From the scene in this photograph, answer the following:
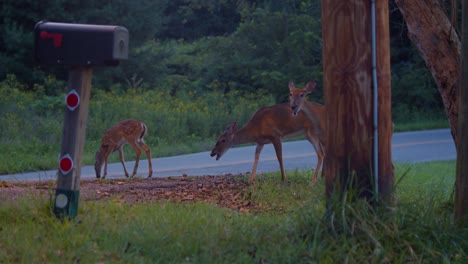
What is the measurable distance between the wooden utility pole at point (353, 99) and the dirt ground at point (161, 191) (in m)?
1.77

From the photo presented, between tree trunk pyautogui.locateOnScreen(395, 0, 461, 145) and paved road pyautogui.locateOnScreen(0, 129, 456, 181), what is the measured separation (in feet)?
23.2

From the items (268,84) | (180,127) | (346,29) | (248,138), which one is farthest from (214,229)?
(268,84)

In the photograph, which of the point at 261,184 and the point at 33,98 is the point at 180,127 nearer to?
the point at 33,98

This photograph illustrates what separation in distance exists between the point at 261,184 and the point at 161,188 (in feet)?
4.31

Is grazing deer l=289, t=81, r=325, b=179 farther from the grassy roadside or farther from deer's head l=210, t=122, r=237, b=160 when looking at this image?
the grassy roadside

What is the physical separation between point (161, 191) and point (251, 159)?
396 inches

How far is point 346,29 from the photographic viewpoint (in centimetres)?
691

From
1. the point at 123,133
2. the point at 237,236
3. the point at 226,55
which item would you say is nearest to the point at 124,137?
the point at 123,133

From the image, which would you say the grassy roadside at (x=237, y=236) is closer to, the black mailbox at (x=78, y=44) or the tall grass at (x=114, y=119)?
the black mailbox at (x=78, y=44)

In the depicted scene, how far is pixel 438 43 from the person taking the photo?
8.84 meters

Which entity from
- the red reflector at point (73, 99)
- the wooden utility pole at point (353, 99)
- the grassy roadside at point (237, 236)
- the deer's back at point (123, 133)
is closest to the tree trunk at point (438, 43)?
the grassy roadside at point (237, 236)

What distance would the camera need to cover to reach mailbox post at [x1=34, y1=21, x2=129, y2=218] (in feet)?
22.3

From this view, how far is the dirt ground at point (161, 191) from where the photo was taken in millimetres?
8719

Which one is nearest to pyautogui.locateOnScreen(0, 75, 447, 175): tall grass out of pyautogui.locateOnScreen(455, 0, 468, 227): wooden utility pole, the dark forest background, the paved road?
the paved road
